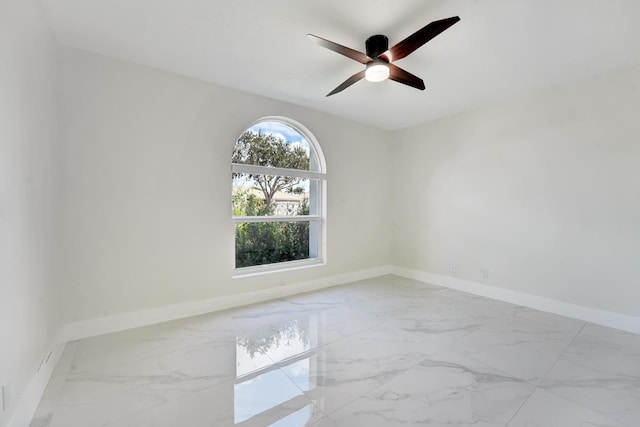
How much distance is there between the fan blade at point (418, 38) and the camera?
68.3 inches

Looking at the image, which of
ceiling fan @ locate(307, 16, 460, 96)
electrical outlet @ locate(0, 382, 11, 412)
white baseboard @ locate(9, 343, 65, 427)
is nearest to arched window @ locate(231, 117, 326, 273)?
ceiling fan @ locate(307, 16, 460, 96)

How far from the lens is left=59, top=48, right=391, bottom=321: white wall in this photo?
2.44 meters

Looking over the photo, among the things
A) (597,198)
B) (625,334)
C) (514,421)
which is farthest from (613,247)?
(514,421)

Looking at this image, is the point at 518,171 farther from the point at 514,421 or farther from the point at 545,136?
the point at 514,421

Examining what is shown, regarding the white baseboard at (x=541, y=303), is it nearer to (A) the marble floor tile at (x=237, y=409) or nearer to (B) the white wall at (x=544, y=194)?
(B) the white wall at (x=544, y=194)

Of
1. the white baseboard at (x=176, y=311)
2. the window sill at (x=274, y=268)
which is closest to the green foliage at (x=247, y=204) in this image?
the window sill at (x=274, y=268)

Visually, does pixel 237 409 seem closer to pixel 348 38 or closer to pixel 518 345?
pixel 518 345

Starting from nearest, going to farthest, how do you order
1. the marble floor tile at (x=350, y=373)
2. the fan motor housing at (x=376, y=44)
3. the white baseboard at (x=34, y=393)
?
the white baseboard at (x=34, y=393) → the marble floor tile at (x=350, y=373) → the fan motor housing at (x=376, y=44)

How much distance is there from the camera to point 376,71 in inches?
90.1

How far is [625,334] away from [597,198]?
4.31ft

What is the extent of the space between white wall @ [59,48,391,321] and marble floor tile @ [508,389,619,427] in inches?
105

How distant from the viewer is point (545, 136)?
10.4ft

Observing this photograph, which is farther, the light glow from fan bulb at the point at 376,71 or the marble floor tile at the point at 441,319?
the marble floor tile at the point at 441,319

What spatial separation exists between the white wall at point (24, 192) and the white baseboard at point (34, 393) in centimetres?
5
